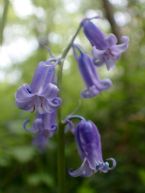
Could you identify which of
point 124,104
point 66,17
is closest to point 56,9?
point 66,17

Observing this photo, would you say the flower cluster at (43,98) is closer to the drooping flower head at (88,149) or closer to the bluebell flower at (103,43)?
the drooping flower head at (88,149)

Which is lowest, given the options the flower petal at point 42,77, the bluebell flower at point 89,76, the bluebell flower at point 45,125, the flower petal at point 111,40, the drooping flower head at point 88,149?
the drooping flower head at point 88,149

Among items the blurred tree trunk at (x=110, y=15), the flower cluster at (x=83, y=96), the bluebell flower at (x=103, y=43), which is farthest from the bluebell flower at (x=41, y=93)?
the blurred tree trunk at (x=110, y=15)

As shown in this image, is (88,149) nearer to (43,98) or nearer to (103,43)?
(43,98)

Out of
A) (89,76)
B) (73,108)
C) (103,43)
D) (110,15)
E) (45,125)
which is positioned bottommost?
(73,108)

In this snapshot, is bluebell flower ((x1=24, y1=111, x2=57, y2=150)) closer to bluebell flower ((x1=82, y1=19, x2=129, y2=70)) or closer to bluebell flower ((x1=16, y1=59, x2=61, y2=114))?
bluebell flower ((x1=16, y1=59, x2=61, y2=114))

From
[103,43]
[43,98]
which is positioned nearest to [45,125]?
[43,98]

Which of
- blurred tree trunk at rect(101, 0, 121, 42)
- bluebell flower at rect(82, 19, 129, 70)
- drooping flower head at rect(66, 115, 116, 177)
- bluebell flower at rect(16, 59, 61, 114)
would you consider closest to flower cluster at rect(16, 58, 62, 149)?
bluebell flower at rect(16, 59, 61, 114)
